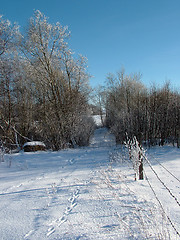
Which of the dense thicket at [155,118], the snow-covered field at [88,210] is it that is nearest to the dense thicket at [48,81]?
the dense thicket at [155,118]

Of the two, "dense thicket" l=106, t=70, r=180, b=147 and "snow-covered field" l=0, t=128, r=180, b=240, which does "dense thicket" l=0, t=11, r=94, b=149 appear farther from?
"snow-covered field" l=0, t=128, r=180, b=240

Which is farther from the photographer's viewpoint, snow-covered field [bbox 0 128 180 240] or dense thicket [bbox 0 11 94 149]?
dense thicket [bbox 0 11 94 149]

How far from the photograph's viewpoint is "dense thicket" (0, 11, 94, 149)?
34.9ft

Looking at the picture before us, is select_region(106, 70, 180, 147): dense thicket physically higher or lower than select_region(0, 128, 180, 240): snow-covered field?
higher

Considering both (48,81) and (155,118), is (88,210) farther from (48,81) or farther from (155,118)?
(48,81)

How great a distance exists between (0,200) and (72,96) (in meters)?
10.5

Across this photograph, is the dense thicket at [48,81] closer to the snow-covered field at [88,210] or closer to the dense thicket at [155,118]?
the dense thicket at [155,118]

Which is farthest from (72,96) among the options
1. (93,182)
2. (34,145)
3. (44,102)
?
(93,182)

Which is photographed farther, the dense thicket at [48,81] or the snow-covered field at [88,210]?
the dense thicket at [48,81]

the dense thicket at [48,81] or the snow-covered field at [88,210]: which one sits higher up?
the dense thicket at [48,81]

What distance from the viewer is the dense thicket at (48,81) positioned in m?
10.6

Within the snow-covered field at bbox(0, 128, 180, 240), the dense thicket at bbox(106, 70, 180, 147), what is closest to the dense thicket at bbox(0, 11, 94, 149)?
the dense thicket at bbox(106, 70, 180, 147)

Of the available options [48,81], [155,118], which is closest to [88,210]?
[155,118]

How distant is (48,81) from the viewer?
39.1 feet
